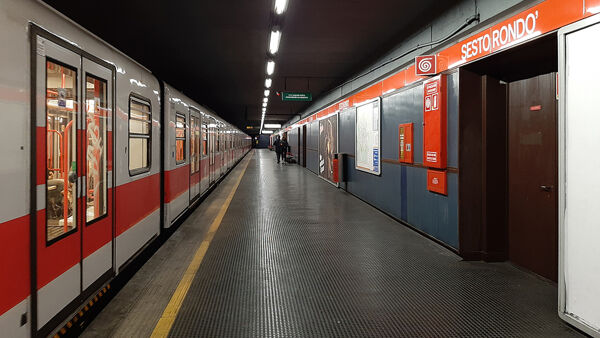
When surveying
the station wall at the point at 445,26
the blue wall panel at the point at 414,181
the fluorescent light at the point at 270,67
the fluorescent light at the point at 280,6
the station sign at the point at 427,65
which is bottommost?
the blue wall panel at the point at 414,181

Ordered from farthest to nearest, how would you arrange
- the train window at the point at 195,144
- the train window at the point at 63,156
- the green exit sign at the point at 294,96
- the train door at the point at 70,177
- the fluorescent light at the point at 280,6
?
the green exit sign at the point at 294,96 → the train window at the point at 195,144 → the fluorescent light at the point at 280,6 → the train window at the point at 63,156 → the train door at the point at 70,177

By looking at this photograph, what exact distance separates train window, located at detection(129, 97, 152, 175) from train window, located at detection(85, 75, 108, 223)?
813 mm

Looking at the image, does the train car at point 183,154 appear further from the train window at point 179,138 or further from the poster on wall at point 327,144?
the poster on wall at point 327,144

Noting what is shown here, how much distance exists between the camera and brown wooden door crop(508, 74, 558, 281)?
4082 mm

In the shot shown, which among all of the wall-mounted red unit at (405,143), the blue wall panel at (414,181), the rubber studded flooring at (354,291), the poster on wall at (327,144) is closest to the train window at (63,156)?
the rubber studded flooring at (354,291)

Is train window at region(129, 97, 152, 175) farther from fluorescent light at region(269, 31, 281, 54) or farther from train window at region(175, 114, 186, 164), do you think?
fluorescent light at region(269, 31, 281, 54)

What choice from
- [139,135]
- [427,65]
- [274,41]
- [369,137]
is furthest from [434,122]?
[274,41]

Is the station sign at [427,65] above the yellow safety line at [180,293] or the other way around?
above

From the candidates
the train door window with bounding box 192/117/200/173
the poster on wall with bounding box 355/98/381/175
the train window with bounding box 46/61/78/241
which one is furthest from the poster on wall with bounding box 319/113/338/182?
the train window with bounding box 46/61/78/241

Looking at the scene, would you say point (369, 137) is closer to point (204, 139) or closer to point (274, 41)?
point (274, 41)

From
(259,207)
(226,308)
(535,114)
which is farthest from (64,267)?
(259,207)

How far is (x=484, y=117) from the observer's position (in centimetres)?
492

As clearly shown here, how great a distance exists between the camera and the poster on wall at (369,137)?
8.18m

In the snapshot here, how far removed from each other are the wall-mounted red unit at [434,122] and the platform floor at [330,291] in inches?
49.1
